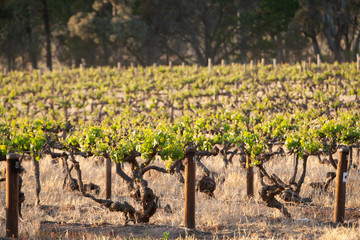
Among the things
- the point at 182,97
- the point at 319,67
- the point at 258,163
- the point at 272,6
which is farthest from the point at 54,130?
the point at 272,6

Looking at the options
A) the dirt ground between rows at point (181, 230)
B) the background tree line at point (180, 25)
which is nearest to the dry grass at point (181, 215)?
the dirt ground between rows at point (181, 230)

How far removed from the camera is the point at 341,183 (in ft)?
18.5

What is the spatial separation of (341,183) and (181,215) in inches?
85.8

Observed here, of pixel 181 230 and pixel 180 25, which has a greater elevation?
pixel 180 25

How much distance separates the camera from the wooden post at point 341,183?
221 inches

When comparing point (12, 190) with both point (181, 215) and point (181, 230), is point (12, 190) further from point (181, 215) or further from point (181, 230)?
point (181, 215)

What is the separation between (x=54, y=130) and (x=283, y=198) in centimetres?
526

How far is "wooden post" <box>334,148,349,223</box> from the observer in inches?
221

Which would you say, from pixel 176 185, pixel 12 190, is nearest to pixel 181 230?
pixel 12 190

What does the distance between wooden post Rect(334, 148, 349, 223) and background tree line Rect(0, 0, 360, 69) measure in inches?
1114

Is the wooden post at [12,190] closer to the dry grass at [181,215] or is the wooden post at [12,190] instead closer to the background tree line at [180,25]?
the dry grass at [181,215]

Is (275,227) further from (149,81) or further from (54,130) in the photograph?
(149,81)

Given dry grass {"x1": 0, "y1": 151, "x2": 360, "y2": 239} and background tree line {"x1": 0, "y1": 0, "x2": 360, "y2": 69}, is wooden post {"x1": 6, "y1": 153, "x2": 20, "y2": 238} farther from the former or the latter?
background tree line {"x1": 0, "y1": 0, "x2": 360, "y2": 69}

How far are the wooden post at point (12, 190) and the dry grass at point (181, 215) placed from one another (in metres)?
0.35
